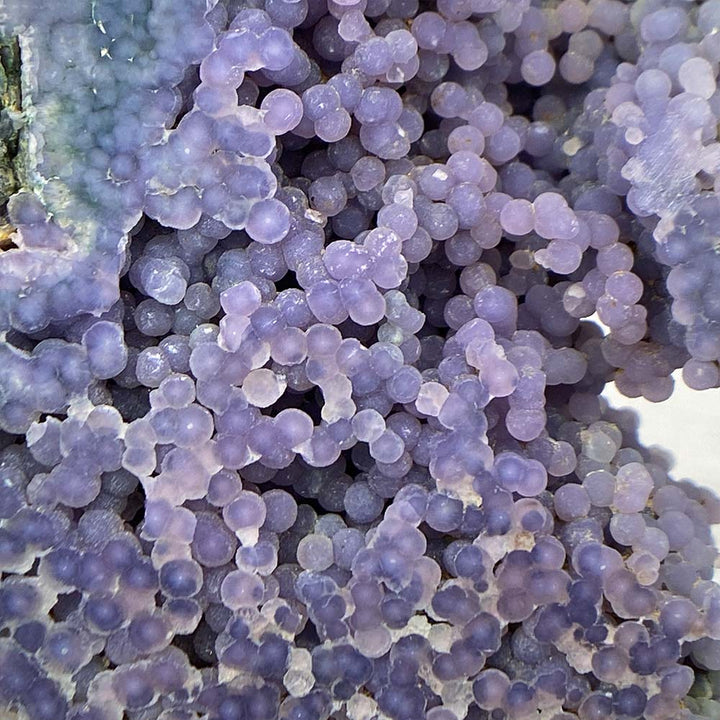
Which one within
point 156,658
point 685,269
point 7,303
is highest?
point 685,269

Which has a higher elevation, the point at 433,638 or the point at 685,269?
the point at 685,269

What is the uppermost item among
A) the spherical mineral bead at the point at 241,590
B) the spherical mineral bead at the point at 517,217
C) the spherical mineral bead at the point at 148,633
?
the spherical mineral bead at the point at 517,217

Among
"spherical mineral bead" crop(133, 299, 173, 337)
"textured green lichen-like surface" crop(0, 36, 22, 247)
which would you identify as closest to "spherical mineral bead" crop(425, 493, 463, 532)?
"spherical mineral bead" crop(133, 299, 173, 337)

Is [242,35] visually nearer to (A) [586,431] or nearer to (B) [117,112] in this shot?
(B) [117,112]

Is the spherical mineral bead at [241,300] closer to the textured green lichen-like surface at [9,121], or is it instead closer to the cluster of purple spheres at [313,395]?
the cluster of purple spheres at [313,395]

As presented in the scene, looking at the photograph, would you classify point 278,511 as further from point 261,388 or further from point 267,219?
point 267,219

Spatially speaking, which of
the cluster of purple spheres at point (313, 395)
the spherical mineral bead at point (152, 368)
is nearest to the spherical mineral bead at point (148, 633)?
the cluster of purple spheres at point (313, 395)

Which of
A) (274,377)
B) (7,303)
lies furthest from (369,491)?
(7,303)

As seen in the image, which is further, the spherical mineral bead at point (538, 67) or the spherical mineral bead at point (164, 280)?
the spherical mineral bead at point (538, 67)
